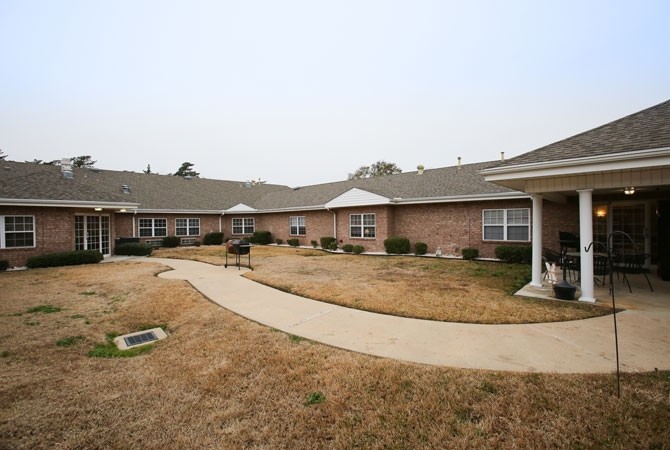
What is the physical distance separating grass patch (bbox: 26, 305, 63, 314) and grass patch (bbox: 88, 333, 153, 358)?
302 cm

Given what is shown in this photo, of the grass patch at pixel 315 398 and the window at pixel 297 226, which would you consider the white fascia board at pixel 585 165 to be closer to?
the grass patch at pixel 315 398

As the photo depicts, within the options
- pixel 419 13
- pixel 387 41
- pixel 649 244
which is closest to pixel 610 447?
pixel 649 244

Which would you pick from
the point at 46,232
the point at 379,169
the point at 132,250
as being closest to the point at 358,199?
the point at 132,250

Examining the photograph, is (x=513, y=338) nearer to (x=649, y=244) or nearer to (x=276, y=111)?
(x=649, y=244)

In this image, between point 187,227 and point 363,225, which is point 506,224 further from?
point 187,227

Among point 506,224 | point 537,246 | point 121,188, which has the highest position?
point 121,188

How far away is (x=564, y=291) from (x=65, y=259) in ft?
63.5

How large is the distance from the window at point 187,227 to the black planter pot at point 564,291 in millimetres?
23920

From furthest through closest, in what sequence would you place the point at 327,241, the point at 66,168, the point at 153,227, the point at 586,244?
the point at 153,227, the point at 66,168, the point at 327,241, the point at 586,244

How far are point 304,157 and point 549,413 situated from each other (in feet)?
141

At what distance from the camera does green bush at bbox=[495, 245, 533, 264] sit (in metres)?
12.5

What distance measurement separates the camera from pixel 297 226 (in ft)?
75.8

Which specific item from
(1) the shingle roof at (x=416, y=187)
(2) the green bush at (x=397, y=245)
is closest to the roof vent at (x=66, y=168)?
(1) the shingle roof at (x=416, y=187)

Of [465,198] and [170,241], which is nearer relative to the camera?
[465,198]
